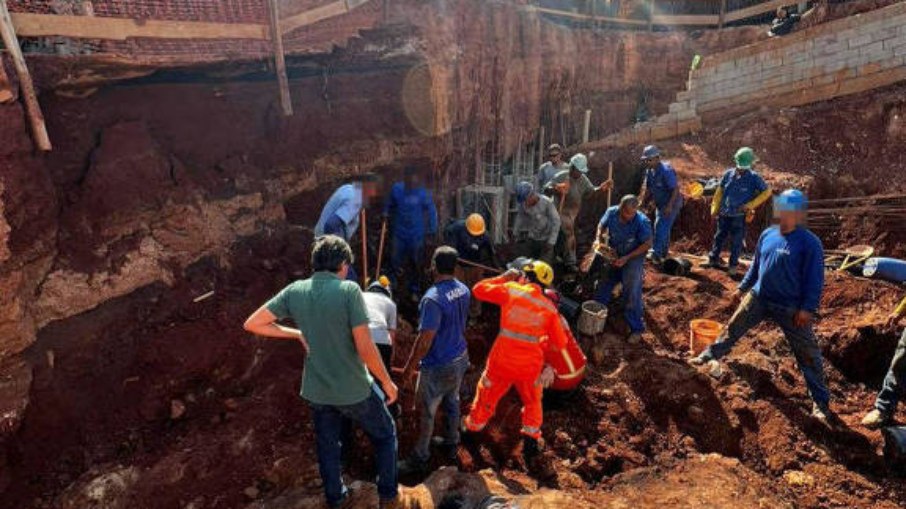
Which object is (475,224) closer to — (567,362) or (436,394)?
(567,362)

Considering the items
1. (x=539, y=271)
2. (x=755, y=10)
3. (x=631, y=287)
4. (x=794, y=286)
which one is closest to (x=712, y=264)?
(x=631, y=287)

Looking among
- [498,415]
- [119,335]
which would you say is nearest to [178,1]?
[119,335]

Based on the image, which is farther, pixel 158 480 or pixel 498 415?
pixel 498 415

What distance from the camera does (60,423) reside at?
387 centimetres

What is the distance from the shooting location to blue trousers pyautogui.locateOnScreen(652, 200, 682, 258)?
23.3 feet

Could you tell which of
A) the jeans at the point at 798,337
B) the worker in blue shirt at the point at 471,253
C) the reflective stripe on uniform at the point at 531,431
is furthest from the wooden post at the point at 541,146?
the reflective stripe on uniform at the point at 531,431

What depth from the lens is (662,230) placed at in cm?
726

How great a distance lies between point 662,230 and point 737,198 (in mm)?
1001

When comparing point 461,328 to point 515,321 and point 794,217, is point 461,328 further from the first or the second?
point 794,217

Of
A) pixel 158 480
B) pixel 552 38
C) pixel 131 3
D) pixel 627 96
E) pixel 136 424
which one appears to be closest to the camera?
pixel 158 480

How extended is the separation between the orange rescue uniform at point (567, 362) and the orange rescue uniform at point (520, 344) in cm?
38

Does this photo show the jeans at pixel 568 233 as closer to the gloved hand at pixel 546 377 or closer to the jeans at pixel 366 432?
the gloved hand at pixel 546 377

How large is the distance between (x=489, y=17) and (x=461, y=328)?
280 inches

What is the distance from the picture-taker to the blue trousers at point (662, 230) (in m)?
7.11
